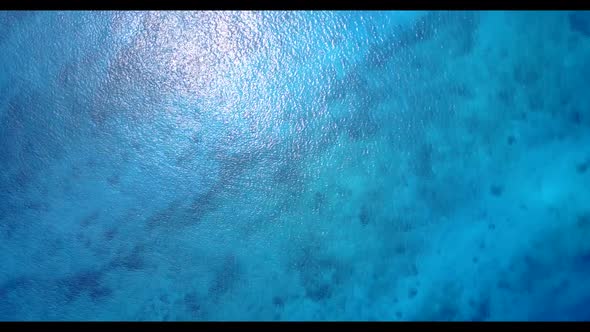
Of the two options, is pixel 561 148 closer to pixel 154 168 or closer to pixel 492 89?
pixel 492 89

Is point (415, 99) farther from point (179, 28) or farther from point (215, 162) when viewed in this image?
point (179, 28)

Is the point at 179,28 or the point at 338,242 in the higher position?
the point at 179,28
